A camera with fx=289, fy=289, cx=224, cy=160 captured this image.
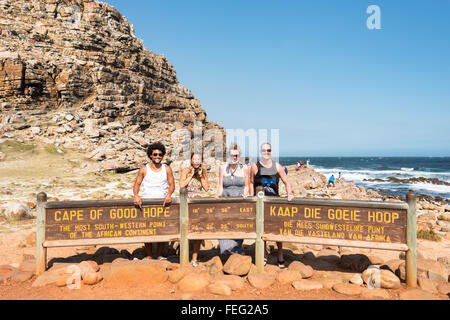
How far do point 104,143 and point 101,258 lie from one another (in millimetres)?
27275

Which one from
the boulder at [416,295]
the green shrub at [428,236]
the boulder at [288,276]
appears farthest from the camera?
the green shrub at [428,236]

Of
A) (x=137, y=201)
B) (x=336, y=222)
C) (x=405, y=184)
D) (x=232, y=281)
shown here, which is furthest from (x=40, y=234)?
(x=405, y=184)

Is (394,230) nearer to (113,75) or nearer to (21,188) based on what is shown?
(21,188)

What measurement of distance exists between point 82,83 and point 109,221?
131 ft

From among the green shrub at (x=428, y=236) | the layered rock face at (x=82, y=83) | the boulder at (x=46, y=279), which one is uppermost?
the layered rock face at (x=82, y=83)

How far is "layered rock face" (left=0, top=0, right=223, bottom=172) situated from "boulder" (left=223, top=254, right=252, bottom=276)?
21.9 m

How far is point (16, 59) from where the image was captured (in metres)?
34.6

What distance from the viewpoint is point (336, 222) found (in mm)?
5227

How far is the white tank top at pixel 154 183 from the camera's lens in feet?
18.7

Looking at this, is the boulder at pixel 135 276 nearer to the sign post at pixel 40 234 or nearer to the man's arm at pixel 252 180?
the sign post at pixel 40 234

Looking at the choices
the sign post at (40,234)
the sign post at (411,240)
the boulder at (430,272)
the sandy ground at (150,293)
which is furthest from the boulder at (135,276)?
the boulder at (430,272)

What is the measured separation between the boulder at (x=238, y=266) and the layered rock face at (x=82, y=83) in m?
21.9

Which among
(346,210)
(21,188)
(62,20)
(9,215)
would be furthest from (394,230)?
(62,20)

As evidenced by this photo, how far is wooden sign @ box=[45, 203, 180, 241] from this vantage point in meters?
5.35
